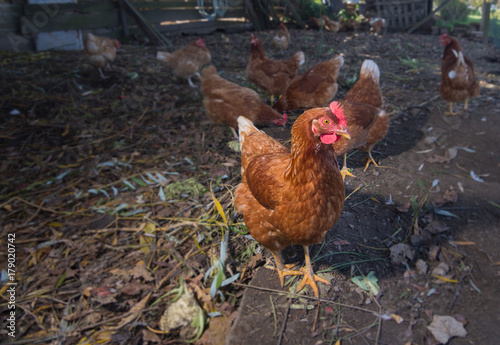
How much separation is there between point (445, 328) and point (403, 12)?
47.6 feet

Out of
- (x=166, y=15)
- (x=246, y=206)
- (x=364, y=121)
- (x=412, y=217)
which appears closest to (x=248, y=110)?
(x=364, y=121)

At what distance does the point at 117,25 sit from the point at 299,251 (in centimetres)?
834

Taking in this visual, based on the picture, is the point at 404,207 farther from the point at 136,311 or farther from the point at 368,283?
the point at 136,311

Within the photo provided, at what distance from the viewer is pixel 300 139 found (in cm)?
189

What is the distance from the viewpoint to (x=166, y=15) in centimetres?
933

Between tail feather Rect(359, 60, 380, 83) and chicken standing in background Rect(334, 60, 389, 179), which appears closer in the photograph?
chicken standing in background Rect(334, 60, 389, 179)

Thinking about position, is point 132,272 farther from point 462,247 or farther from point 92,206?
point 462,247

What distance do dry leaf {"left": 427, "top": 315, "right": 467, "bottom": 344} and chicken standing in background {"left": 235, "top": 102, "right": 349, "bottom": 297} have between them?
0.76 metres

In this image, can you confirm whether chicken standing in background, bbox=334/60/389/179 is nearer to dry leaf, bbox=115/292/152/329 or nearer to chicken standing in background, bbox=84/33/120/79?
dry leaf, bbox=115/292/152/329

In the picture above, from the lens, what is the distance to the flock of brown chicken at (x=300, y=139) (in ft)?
6.08

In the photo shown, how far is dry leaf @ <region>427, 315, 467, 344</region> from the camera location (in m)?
1.93

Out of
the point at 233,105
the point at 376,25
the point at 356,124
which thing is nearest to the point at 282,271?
the point at 356,124

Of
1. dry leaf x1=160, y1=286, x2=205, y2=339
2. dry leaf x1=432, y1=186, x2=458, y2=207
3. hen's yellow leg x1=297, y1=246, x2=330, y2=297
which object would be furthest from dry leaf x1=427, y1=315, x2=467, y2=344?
dry leaf x1=160, y1=286, x2=205, y2=339

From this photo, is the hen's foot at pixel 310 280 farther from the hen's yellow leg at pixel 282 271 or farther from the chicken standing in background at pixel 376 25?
the chicken standing in background at pixel 376 25
